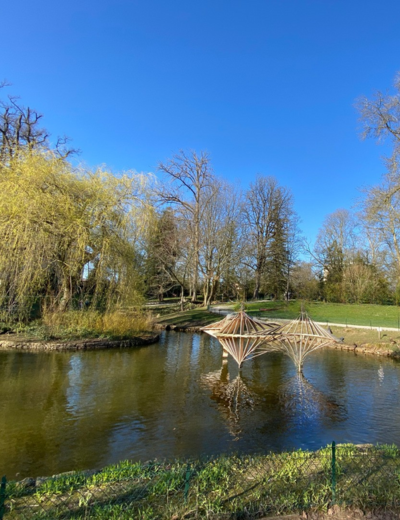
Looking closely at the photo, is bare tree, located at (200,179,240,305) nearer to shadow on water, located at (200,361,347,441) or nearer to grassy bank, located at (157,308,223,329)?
grassy bank, located at (157,308,223,329)

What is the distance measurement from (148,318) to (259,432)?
520 inches

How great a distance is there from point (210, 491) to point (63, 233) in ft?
44.5

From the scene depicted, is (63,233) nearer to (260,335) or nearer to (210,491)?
(260,335)

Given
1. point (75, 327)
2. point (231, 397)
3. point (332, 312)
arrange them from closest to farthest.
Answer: point (231, 397) < point (75, 327) < point (332, 312)

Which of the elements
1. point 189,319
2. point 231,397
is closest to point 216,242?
point 189,319

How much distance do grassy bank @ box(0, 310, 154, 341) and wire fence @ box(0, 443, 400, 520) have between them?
39.1ft

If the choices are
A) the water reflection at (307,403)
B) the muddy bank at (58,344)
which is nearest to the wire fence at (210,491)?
the water reflection at (307,403)

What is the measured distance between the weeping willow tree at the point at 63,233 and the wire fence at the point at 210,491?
12.2 meters

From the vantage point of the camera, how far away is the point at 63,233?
1543 centimetres

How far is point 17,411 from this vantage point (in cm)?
791

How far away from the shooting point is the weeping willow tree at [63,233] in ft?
48.9

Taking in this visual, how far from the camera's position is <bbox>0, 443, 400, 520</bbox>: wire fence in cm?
352

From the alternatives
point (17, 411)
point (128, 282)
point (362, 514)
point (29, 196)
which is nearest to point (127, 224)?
point (128, 282)

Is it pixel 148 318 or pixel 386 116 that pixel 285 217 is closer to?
pixel 386 116
